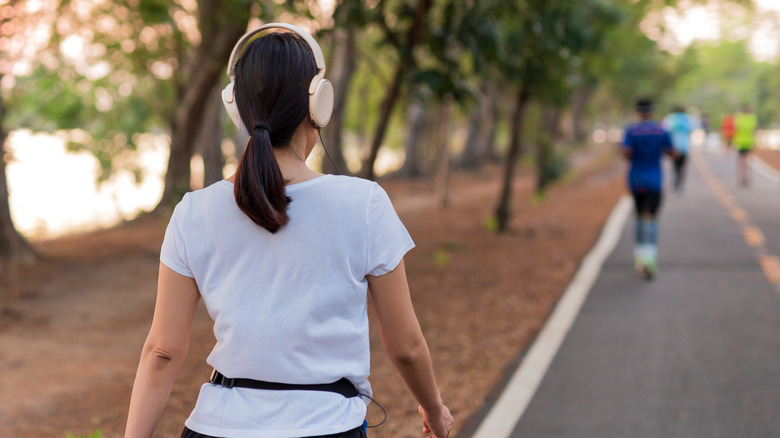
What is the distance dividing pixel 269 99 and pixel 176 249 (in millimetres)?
390

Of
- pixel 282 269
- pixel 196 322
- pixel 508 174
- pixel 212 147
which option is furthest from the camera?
pixel 212 147

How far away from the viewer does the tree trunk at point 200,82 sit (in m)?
12.1

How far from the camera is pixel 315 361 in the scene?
1721 millimetres

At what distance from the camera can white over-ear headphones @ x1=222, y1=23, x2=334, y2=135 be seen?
1793 mm

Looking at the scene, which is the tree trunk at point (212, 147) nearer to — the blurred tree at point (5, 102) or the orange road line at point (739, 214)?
the blurred tree at point (5, 102)

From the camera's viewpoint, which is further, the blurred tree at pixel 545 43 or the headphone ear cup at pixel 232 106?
the blurred tree at pixel 545 43

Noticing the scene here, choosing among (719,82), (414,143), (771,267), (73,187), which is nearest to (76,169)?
(73,187)

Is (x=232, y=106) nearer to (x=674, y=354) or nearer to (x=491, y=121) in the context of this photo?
(x=674, y=354)

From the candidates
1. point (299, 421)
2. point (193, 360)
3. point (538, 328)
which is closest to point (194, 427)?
point (299, 421)

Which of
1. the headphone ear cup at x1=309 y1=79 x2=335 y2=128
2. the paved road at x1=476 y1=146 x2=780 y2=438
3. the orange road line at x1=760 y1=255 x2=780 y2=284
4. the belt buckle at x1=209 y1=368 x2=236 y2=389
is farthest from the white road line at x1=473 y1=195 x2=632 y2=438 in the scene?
the headphone ear cup at x1=309 y1=79 x2=335 y2=128

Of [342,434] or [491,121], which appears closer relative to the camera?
[342,434]

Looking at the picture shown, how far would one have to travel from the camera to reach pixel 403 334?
1844mm

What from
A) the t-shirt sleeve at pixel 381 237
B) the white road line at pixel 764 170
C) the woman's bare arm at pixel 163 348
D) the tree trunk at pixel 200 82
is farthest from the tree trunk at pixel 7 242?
the white road line at pixel 764 170

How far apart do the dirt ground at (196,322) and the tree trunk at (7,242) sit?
144 millimetres
